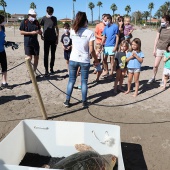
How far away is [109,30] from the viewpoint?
250 inches

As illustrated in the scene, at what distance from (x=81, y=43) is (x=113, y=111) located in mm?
1539

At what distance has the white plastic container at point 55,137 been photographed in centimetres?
309

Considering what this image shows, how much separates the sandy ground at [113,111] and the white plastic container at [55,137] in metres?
0.65

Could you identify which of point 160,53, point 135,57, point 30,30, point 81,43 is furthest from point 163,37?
point 30,30

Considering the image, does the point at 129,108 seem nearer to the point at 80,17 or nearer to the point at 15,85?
the point at 80,17

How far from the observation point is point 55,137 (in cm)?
329

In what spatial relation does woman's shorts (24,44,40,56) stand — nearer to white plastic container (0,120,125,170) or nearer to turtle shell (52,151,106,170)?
white plastic container (0,120,125,170)

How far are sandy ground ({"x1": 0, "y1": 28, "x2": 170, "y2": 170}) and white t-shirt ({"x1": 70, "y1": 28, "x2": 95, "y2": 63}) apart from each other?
2.47 feet

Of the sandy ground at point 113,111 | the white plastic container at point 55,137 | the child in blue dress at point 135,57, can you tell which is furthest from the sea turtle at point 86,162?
the child in blue dress at point 135,57

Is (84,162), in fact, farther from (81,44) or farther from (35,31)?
(35,31)

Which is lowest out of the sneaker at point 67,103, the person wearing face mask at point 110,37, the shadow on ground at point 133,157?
the shadow on ground at point 133,157

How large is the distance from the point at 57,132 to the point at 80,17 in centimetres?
210

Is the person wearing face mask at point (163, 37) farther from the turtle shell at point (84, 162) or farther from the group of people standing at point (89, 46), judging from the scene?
the turtle shell at point (84, 162)

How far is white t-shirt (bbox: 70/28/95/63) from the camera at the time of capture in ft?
14.0
